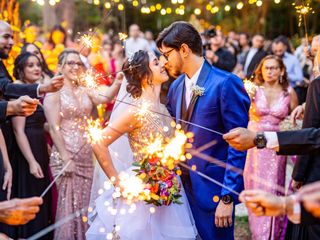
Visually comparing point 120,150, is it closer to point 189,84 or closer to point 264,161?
point 189,84

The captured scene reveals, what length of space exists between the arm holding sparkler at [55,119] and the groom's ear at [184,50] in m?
1.90

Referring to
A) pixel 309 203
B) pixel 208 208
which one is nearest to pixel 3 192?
pixel 208 208

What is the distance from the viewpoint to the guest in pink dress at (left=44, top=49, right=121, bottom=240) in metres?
5.00

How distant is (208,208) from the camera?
340cm

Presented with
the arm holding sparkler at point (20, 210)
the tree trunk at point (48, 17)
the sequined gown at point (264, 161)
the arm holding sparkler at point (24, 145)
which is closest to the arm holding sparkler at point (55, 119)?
the arm holding sparkler at point (24, 145)

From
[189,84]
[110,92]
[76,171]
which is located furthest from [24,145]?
[189,84]

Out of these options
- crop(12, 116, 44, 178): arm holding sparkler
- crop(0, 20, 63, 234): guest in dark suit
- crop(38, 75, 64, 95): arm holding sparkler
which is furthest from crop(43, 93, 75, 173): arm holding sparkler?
crop(38, 75, 64, 95): arm holding sparkler

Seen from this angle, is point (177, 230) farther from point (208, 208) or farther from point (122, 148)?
point (122, 148)

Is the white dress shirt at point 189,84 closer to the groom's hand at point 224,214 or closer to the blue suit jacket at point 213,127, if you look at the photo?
the blue suit jacket at point 213,127

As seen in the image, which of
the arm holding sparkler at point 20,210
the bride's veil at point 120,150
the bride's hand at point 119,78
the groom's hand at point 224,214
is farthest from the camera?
the bride's hand at point 119,78

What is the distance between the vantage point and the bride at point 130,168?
3.47 m

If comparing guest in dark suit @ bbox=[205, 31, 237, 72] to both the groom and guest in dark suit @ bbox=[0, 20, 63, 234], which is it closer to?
guest in dark suit @ bbox=[0, 20, 63, 234]

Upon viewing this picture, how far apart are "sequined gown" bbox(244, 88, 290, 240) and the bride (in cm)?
192

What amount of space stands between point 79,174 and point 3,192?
0.89 meters
